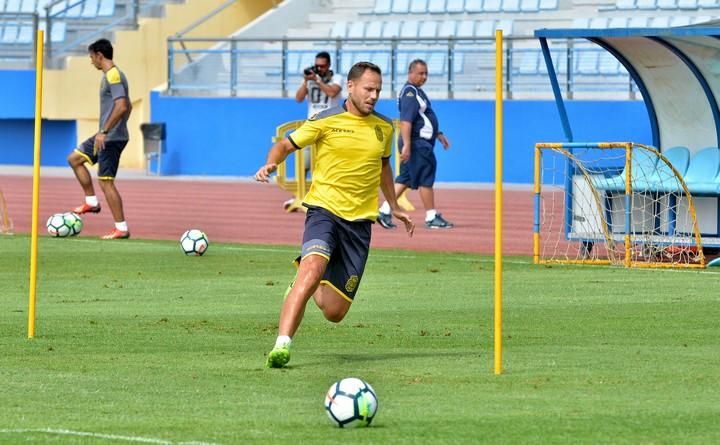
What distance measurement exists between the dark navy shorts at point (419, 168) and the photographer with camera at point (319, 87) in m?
2.11

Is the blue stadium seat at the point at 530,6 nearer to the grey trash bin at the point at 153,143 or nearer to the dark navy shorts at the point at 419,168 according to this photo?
the grey trash bin at the point at 153,143

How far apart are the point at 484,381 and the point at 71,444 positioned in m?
2.71

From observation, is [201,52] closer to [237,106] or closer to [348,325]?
[237,106]

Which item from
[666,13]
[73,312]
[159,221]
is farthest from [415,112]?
[666,13]

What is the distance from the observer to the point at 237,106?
33.1 m

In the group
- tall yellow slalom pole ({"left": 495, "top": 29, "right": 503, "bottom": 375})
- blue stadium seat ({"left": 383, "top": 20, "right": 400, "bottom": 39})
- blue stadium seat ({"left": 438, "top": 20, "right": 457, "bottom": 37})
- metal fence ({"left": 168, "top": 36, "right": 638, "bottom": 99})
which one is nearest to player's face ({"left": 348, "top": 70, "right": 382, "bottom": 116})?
tall yellow slalom pole ({"left": 495, "top": 29, "right": 503, "bottom": 375})

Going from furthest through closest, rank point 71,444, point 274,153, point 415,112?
point 415,112, point 274,153, point 71,444

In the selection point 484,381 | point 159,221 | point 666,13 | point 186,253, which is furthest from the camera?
point 666,13

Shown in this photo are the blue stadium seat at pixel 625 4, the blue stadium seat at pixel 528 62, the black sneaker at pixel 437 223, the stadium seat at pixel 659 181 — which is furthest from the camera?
the blue stadium seat at pixel 625 4

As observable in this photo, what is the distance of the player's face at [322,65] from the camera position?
2331 centimetres

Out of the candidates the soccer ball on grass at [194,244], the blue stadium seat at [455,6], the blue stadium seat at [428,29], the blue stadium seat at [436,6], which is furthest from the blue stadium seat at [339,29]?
the soccer ball on grass at [194,244]

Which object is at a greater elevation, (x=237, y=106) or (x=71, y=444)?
(x=237, y=106)

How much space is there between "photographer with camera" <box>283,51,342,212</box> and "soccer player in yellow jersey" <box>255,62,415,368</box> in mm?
12471

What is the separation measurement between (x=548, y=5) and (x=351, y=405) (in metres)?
27.5
